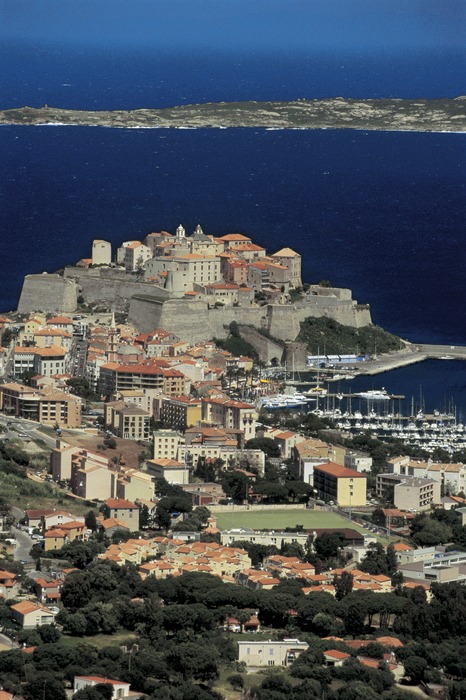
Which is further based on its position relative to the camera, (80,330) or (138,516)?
(80,330)

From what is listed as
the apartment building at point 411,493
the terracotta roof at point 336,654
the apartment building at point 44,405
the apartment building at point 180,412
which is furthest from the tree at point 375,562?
the apartment building at point 44,405

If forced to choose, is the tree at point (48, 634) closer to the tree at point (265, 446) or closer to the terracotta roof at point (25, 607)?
the terracotta roof at point (25, 607)

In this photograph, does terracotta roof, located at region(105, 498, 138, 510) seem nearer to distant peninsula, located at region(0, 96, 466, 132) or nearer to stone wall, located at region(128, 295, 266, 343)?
stone wall, located at region(128, 295, 266, 343)

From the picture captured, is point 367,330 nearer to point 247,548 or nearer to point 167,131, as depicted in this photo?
point 247,548

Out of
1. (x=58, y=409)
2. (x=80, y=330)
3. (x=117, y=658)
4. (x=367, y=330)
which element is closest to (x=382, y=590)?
(x=117, y=658)

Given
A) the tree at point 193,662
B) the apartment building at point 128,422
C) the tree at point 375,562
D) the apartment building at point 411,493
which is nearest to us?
the tree at point 193,662

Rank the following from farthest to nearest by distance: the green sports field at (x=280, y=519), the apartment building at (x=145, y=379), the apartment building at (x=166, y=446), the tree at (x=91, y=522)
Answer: the apartment building at (x=145, y=379)
the apartment building at (x=166, y=446)
the green sports field at (x=280, y=519)
the tree at (x=91, y=522)
